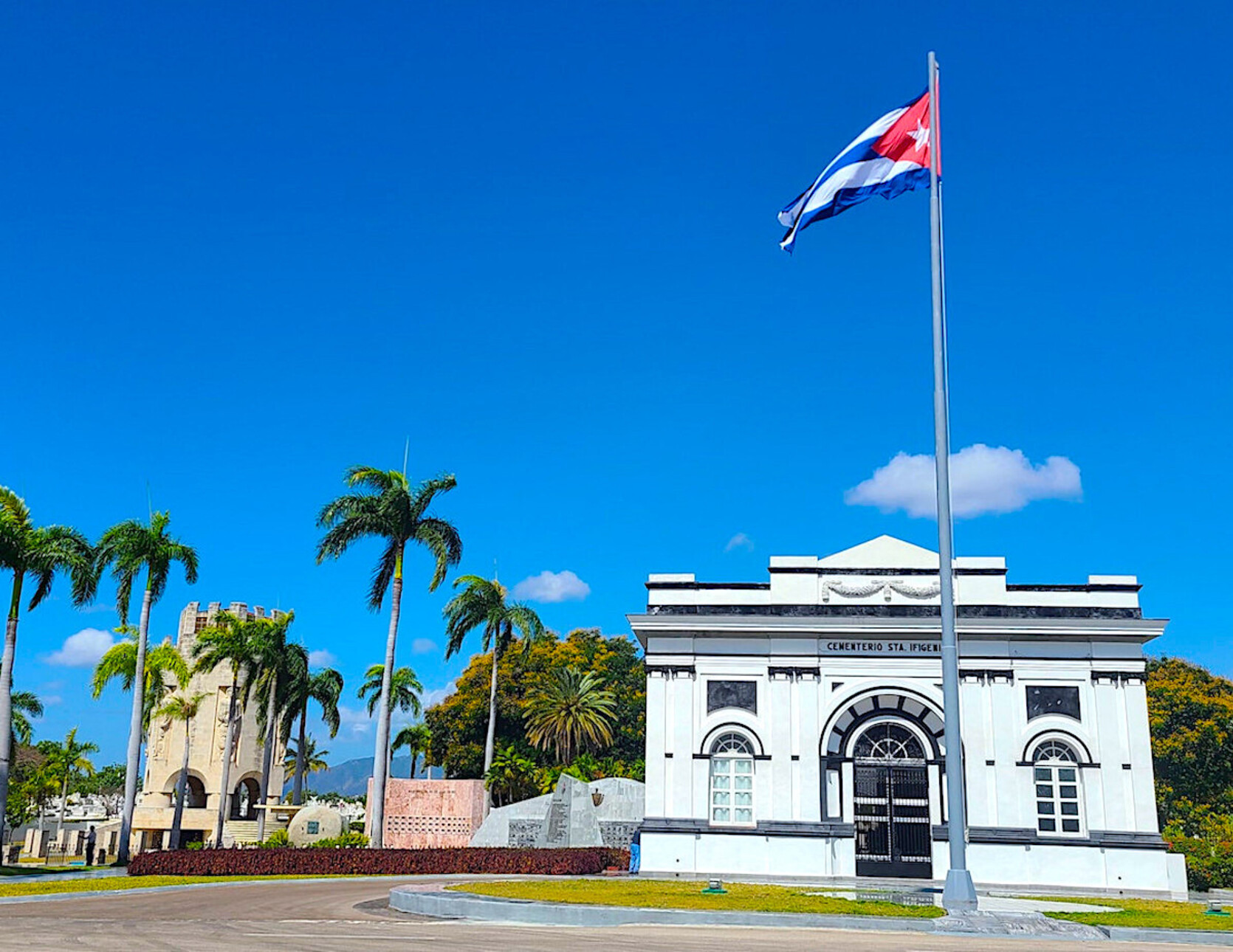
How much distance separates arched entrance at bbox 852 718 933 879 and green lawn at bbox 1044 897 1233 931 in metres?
9.19

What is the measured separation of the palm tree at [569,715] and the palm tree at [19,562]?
26908mm

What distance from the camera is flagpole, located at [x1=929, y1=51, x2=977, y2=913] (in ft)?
64.6

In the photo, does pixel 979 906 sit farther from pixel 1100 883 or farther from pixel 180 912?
pixel 180 912

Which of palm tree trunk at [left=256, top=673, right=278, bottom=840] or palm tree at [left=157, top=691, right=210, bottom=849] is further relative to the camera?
palm tree trunk at [left=256, top=673, right=278, bottom=840]

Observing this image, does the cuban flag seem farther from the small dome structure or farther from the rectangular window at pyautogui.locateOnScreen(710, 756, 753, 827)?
the small dome structure

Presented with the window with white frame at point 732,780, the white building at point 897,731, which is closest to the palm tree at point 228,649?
the white building at point 897,731

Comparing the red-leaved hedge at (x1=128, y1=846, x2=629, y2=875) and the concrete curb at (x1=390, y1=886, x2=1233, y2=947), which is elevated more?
the concrete curb at (x1=390, y1=886, x2=1233, y2=947)

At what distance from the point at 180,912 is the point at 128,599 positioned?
71.5 feet

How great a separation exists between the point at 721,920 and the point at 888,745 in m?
17.0

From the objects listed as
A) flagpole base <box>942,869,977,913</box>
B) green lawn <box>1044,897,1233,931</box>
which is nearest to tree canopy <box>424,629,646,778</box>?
green lawn <box>1044,897,1233,931</box>

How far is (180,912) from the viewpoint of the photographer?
879 inches

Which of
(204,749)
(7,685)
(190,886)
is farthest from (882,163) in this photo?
(204,749)

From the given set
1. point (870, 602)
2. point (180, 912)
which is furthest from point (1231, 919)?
point (180, 912)

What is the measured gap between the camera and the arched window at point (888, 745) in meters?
34.7
